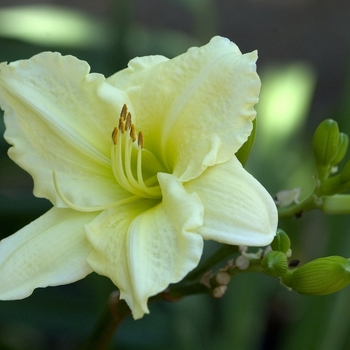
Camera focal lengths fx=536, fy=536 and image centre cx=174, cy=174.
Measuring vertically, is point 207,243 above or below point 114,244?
below

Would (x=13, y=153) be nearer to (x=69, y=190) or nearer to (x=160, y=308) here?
(x=69, y=190)

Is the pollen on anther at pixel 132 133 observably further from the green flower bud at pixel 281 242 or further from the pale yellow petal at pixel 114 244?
the green flower bud at pixel 281 242

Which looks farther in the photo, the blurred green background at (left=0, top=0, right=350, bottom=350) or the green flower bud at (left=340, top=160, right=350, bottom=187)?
the blurred green background at (left=0, top=0, right=350, bottom=350)

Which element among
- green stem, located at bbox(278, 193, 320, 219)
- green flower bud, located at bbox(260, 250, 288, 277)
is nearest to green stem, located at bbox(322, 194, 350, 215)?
green stem, located at bbox(278, 193, 320, 219)

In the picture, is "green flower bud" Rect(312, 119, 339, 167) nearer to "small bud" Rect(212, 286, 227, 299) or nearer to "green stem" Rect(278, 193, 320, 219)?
"green stem" Rect(278, 193, 320, 219)

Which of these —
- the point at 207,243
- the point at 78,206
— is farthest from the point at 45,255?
the point at 207,243

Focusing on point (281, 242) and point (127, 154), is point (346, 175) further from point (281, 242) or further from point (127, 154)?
point (127, 154)
